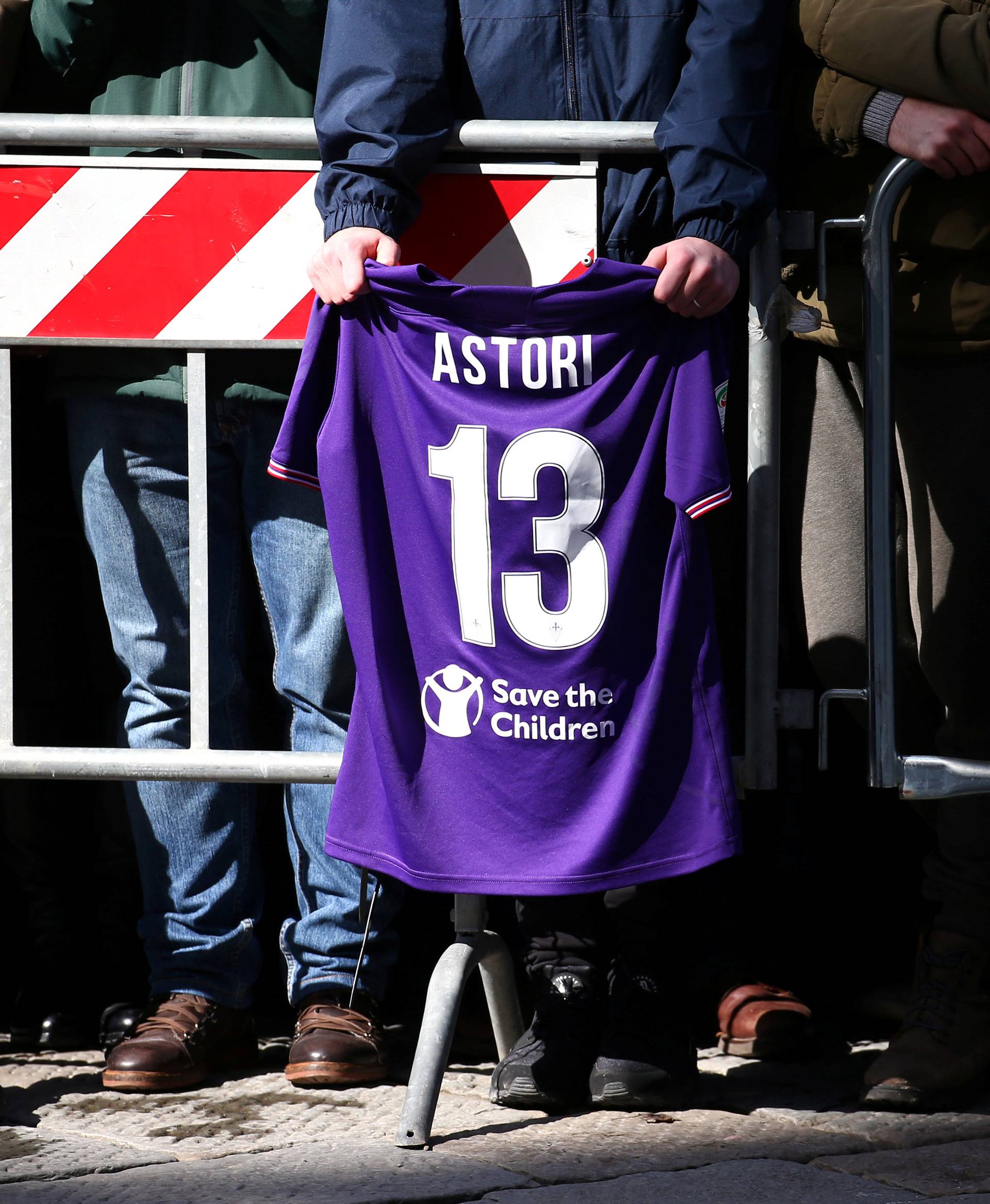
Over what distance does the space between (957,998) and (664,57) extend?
165 centimetres

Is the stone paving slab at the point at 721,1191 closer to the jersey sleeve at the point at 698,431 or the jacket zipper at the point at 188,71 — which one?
the jersey sleeve at the point at 698,431

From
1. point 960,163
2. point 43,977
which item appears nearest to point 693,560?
point 960,163

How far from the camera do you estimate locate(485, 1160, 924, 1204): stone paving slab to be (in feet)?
6.25

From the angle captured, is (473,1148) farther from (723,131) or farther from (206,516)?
(723,131)

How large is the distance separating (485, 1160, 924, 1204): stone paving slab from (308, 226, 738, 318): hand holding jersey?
1280 mm

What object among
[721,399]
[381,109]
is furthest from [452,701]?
[381,109]

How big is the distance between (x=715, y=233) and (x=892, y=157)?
460 mm

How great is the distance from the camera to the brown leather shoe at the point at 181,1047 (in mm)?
2453

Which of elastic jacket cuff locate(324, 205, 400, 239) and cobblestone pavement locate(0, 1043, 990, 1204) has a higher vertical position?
elastic jacket cuff locate(324, 205, 400, 239)

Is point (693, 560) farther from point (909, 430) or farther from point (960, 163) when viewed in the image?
point (960, 163)

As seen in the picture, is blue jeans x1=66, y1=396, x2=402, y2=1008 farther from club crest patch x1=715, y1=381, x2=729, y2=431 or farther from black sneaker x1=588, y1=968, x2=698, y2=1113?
club crest patch x1=715, y1=381, x2=729, y2=431

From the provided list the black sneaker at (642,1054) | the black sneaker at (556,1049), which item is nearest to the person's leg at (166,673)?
the black sneaker at (556,1049)

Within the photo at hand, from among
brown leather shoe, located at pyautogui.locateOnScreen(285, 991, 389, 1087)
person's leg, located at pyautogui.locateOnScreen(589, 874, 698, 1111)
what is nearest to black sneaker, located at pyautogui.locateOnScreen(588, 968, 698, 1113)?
person's leg, located at pyautogui.locateOnScreen(589, 874, 698, 1111)

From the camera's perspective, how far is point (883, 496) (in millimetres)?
2309
